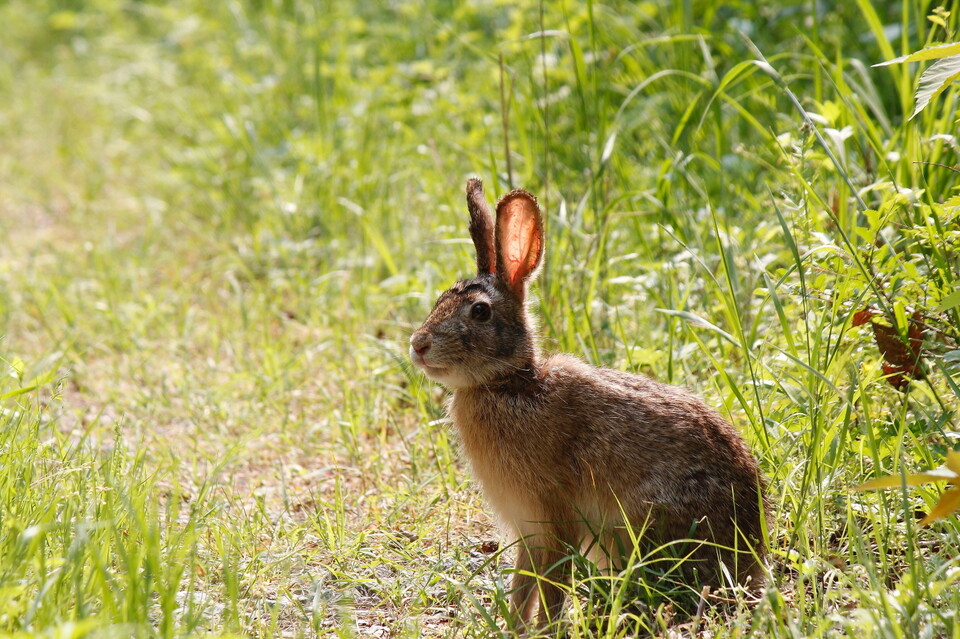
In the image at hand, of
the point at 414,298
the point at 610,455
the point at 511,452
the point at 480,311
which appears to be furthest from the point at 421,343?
the point at 414,298

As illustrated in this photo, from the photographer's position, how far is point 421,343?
3.19m

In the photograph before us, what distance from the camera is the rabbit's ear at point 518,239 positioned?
3.23 meters

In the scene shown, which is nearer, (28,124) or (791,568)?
(791,568)

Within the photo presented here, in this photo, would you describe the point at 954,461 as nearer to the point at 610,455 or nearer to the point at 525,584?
the point at 610,455

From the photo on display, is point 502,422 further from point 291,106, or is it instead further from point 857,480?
point 291,106

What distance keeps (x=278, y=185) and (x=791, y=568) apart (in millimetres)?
3662

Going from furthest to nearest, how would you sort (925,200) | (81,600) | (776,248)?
1. (776,248)
2. (925,200)
3. (81,600)

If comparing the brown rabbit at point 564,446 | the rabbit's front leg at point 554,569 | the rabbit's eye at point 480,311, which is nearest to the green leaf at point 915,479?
the brown rabbit at point 564,446

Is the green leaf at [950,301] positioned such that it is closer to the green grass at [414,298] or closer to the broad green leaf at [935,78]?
the green grass at [414,298]

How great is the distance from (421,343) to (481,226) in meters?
0.44

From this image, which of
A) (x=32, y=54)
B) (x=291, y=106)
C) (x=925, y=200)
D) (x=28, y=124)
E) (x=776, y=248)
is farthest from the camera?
(x=32, y=54)

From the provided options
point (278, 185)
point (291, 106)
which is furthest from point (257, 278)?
point (291, 106)

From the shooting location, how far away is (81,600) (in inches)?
91.5

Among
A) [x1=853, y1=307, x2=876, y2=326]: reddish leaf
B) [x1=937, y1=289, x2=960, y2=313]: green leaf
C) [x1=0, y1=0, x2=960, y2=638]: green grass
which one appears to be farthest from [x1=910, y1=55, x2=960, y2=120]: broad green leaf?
[x1=853, y1=307, x2=876, y2=326]: reddish leaf
